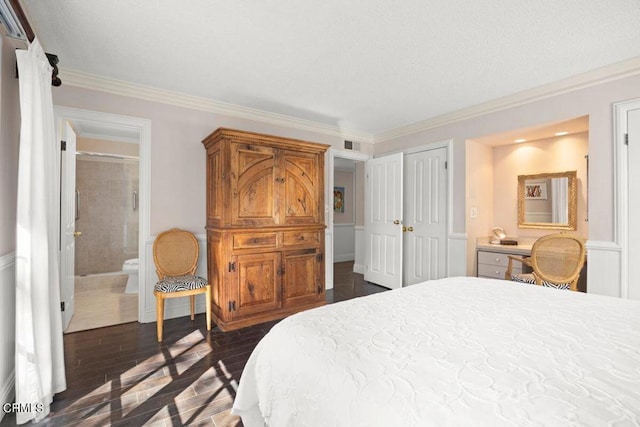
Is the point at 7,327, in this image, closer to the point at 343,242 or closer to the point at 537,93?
the point at 537,93

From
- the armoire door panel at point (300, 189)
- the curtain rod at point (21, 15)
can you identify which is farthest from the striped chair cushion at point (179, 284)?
the curtain rod at point (21, 15)

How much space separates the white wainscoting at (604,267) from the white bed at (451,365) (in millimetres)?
1514

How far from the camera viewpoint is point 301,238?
11.8 ft

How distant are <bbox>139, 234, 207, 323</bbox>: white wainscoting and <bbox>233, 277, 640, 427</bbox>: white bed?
234cm

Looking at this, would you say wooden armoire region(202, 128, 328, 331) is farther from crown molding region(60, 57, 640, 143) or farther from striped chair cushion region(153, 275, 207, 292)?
crown molding region(60, 57, 640, 143)

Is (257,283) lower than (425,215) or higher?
lower

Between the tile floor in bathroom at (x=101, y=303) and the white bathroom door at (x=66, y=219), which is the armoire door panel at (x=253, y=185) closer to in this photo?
the white bathroom door at (x=66, y=219)

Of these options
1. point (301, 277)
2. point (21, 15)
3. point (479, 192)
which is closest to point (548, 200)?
point (479, 192)

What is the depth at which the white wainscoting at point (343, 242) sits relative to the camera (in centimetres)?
725

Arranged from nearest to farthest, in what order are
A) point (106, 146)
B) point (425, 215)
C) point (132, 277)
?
point (425, 215) < point (132, 277) < point (106, 146)

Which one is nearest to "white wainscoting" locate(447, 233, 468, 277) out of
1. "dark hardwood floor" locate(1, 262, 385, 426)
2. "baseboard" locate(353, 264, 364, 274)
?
"baseboard" locate(353, 264, 364, 274)

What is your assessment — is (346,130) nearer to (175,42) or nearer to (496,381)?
(175,42)

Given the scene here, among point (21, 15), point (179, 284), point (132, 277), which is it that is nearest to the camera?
point (21, 15)

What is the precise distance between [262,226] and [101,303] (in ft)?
7.92
